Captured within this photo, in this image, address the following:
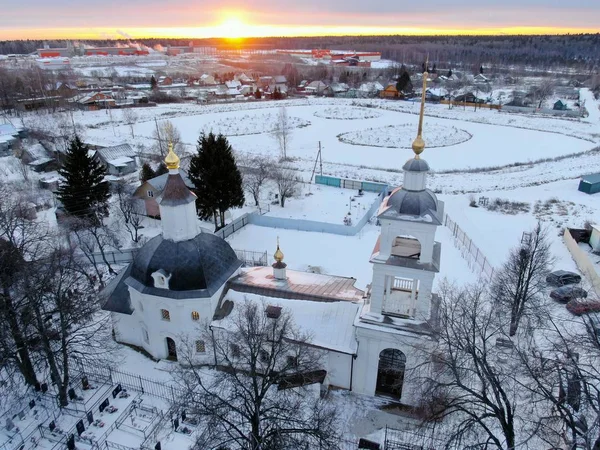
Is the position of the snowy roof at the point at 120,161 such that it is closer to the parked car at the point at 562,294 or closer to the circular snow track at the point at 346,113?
the parked car at the point at 562,294

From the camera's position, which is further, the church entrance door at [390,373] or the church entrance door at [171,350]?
the church entrance door at [171,350]

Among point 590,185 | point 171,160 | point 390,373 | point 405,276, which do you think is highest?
point 171,160

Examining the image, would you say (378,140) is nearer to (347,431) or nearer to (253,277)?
(253,277)

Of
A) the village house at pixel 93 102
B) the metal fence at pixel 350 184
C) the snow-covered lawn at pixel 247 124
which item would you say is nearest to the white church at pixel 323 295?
the metal fence at pixel 350 184

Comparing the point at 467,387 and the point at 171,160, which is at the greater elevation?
the point at 171,160

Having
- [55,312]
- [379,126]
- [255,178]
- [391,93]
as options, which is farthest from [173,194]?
[391,93]

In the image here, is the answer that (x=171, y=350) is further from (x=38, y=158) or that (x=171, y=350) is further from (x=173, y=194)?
(x=38, y=158)
